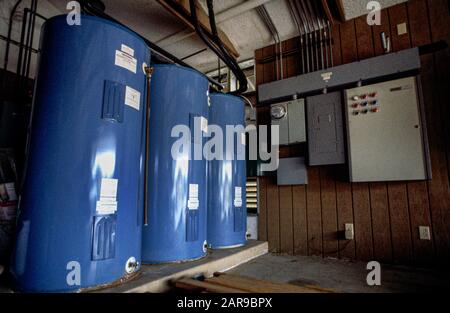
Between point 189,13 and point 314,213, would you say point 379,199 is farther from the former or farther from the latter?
point 189,13

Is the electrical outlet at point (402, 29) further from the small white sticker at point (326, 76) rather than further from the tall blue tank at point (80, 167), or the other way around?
the tall blue tank at point (80, 167)

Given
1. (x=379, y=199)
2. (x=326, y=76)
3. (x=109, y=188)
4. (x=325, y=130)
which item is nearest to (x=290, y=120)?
(x=325, y=130)

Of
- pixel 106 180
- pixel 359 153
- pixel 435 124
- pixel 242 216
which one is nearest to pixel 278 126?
pixel 359 153

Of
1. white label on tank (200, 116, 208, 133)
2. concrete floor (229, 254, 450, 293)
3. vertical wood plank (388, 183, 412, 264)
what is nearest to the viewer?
concrete floor (229, 254, 450, 293)

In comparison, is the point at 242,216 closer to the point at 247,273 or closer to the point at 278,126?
the point at 247,273

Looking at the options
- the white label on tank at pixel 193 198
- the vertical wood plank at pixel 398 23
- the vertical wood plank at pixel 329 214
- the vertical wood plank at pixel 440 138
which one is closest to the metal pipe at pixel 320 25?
the vertical wood plank at pixel 398 23

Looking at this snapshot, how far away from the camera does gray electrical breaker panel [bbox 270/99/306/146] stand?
8.44 feet

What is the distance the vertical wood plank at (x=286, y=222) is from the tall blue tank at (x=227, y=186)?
0.55 m

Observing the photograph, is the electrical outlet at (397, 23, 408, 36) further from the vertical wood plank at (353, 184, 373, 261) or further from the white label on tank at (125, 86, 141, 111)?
the white label on tank at (125, 86, 141, 111)

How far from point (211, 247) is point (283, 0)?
7.61 feet

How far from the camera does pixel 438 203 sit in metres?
2.02

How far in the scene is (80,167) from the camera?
1158mm

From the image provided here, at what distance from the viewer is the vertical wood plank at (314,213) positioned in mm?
2475

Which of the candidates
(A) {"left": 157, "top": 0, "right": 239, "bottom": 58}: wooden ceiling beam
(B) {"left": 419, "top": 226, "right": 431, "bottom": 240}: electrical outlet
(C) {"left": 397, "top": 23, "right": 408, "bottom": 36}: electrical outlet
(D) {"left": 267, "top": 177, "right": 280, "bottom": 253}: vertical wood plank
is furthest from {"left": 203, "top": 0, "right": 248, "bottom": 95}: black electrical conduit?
(B) {"left": 419, "top": 226, "right": 431, "bottom": 240}: electrical outlet
